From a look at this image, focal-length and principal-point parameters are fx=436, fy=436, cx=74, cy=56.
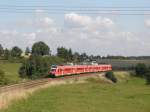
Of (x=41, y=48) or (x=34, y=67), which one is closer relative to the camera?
(x=34, y=67)

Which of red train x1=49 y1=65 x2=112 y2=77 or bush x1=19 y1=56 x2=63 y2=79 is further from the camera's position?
bush x1=19 y1=56 x2=63 y2=79

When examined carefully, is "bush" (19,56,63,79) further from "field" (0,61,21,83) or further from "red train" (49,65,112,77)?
"red train" (49,65,112,77)

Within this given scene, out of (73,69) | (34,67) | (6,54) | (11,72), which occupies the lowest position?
(11,72)

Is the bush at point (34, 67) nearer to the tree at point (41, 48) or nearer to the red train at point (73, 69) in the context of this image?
the red train at point (73, 69)

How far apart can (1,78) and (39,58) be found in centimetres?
3996

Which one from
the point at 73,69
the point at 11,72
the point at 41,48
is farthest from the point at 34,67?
the point at 41,48

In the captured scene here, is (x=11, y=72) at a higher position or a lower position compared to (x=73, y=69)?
lower

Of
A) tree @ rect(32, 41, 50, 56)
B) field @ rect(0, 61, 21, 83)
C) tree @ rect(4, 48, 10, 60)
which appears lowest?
field @ rect(0, 61, 21, 83)

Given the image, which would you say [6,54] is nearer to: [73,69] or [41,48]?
[41,48]

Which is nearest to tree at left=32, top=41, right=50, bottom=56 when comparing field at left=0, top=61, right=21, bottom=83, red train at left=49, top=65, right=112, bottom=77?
field at left=0, top=61, right=21, bottom=83

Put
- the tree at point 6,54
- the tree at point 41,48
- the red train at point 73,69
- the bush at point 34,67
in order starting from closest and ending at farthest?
the red train at point 73,69
the bush at point 34,67
the tree at point 6,54
the tree at point 41,48

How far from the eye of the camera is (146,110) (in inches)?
1271

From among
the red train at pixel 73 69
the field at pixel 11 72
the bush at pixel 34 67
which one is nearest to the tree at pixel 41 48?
the field at pixel 11 72

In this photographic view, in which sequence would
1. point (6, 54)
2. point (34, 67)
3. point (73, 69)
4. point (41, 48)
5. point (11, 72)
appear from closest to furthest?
point (73, 69), point (34, 67), point (11, 72), point (6, 54), point (41, 48)
